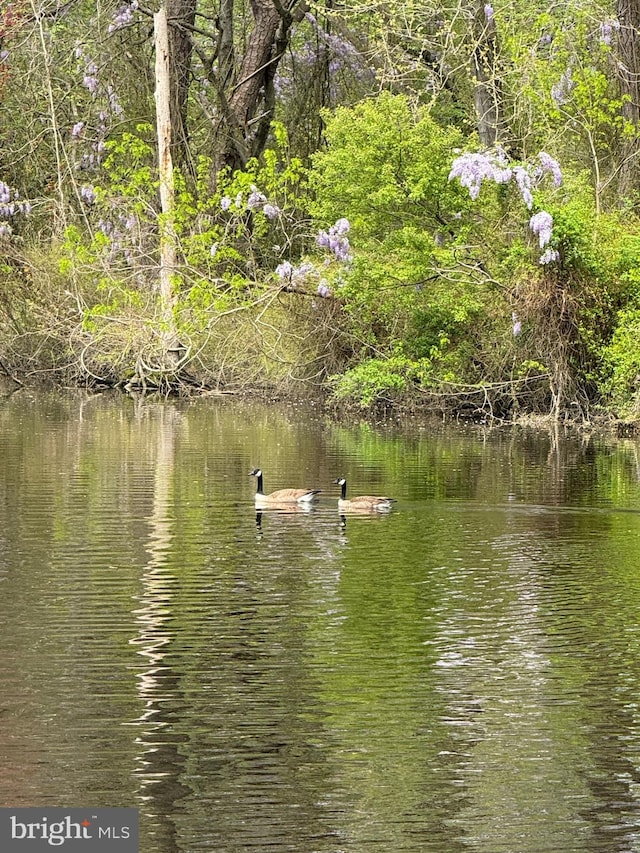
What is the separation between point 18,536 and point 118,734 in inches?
269

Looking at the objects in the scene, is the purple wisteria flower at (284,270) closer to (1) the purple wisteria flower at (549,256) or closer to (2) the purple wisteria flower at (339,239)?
(2) the purple wisteria flower at (339,239)

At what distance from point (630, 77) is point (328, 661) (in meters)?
21.1

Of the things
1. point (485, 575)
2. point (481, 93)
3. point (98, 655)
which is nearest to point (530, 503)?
point (485, 575)

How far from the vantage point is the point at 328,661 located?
11.4m

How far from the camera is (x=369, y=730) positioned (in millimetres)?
9859

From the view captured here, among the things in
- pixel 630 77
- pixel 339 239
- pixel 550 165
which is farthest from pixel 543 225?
pixel 630 77

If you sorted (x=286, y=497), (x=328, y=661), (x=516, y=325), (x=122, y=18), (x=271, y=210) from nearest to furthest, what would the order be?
(x=328, y=661)
(x=286, y=497)
(x=516, y=325)
(x=271, y=210)
(x=122, y=18)

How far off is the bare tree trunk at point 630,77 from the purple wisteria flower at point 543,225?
3407 mm

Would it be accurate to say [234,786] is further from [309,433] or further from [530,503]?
[309,433]

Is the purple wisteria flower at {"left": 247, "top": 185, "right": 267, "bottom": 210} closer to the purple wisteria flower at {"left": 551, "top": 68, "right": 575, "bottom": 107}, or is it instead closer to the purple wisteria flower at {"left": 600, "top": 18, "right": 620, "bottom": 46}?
the purple wisteria flower at {"left": 551, "top": 68, "right": 575, "bottom": 107}

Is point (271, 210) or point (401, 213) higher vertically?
point (271, 210)

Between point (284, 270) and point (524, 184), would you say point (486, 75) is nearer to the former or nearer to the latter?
point (284, 270)

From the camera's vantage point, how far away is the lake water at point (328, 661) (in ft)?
28.4

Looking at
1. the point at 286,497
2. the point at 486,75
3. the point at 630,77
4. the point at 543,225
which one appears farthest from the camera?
the point at 486,75
